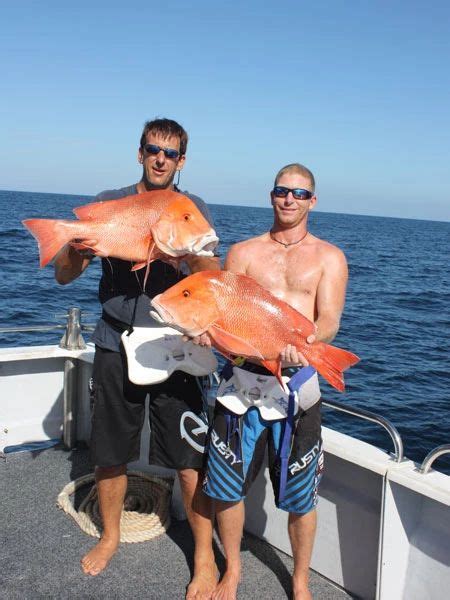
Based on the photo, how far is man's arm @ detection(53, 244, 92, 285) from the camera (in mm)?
3219

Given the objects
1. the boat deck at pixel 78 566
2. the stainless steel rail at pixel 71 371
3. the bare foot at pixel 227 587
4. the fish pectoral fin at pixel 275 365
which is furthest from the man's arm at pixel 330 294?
the stainless steel rail at pixel 71 371

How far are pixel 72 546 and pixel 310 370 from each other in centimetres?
197

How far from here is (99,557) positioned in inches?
143

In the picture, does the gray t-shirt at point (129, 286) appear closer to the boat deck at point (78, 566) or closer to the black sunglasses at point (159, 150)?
the black sunglasses at point (159, 150)

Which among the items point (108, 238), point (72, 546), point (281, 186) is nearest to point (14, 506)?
point (72, 546)

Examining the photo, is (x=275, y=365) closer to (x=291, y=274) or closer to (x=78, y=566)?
(x=291, y=274)

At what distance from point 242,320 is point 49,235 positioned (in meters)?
0.96

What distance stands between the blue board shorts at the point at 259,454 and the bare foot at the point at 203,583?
22.4 inches

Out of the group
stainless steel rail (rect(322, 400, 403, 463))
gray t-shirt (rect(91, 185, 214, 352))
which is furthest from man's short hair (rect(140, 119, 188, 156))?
stainless steel rail (rect(322, 400, 403, 463))

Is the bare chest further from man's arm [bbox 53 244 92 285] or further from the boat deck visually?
the boat deck

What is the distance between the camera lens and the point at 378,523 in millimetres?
3387

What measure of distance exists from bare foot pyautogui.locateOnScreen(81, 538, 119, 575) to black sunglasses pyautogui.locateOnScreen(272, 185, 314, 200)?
90.6 inches

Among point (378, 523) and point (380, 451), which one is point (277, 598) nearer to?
point (378, 523)

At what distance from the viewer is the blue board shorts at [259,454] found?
312 centimetres
